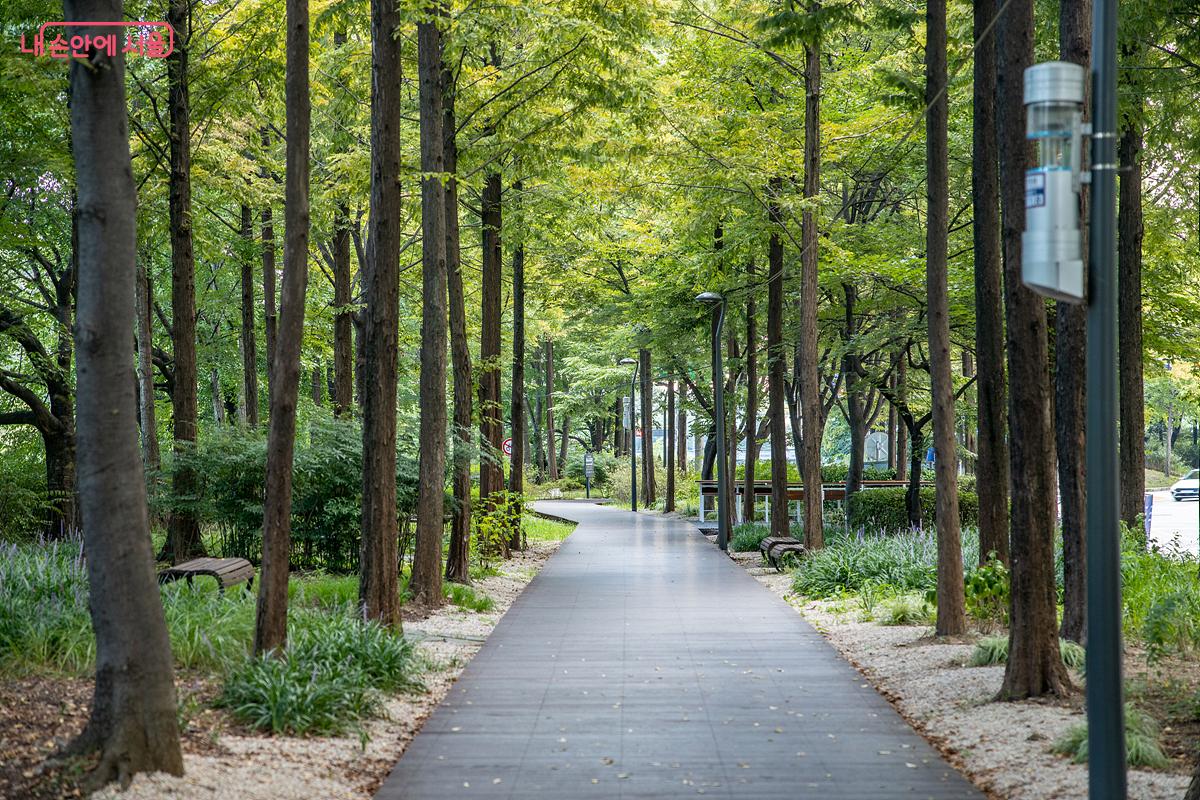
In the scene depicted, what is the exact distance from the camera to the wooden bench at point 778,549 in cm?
1995

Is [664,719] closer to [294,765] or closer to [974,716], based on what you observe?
[974,716]

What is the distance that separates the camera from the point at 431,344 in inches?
564

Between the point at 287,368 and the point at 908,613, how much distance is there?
7943 millimetres

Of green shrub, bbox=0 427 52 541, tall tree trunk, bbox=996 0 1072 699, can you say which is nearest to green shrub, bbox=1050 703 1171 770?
tall tree trunk, bbox=996 0 1072 699

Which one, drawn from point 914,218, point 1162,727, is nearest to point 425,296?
point 1162,727

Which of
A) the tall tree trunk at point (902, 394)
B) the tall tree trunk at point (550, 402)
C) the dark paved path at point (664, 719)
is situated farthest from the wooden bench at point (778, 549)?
the tall tree trunk at point (550, 402)

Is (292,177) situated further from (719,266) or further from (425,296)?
(719,266)

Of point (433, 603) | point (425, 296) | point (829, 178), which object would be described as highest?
point (829, 178)

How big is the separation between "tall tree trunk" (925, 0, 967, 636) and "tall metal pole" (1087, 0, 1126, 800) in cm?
661

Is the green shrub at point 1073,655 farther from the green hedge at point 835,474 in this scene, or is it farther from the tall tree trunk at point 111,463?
the green hedge at point 835,474

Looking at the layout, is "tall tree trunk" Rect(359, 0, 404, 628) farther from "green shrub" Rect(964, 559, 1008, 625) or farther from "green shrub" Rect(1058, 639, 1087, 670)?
"green shrub" Rect(1058, 639, 1087, 670)

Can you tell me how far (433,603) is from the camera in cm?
1442

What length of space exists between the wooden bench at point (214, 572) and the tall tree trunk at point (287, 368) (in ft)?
10.8

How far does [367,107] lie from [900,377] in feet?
45.8
